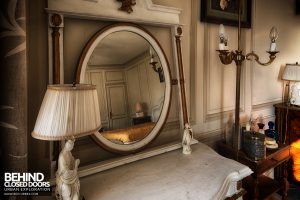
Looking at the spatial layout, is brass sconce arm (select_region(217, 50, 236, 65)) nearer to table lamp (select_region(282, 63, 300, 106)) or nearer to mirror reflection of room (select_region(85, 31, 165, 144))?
mirror reflection of room (select_region(85, 31, 165, 144))

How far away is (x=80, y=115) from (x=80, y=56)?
0.34 metres

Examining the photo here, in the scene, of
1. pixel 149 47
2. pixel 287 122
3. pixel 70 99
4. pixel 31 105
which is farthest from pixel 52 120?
pixel 287 122

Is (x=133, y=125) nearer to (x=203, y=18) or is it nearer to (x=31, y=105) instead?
(x=31, y=105)

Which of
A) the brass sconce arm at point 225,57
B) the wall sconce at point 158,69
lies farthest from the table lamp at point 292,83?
the wall sconce at point 158,69

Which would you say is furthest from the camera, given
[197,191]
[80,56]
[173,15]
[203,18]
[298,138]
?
[298,138]

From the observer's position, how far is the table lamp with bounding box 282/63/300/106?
1704mm

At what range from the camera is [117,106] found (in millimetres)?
926

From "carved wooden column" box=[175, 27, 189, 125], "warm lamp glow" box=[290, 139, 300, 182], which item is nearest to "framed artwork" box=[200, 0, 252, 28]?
"carved wooden column" box=[175, 27, 189, 125]

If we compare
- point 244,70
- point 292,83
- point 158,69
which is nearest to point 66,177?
point 158,69

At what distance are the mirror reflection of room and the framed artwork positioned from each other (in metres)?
0.46

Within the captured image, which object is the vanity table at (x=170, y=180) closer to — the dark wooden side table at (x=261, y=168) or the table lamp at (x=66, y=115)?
the table lamp at (x=66, y=115)

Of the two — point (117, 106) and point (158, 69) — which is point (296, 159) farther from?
point (117, 106)

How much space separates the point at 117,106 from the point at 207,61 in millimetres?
681

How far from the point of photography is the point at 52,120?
55cm
